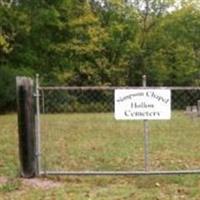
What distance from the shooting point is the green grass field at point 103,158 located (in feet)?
28.0

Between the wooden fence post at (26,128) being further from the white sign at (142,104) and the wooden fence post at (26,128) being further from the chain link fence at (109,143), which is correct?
the white sign at (142,104)

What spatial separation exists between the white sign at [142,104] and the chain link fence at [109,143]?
0.23 m

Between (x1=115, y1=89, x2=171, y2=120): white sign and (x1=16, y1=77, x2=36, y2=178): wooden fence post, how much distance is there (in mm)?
1375

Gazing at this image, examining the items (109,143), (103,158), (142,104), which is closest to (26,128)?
(142,104)

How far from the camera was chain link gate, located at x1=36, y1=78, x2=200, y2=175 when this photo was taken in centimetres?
1041

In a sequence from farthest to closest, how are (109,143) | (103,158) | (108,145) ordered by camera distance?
1. (109,143)
2. (108,145)
3. (103,158)

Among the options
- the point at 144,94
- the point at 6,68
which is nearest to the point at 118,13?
the point at 6,68

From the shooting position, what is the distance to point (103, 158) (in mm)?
11898

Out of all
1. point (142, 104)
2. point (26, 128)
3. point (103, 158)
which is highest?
Answer: point (142, 104)

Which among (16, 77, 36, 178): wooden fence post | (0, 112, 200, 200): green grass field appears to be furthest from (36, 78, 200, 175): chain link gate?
(16, 77, 36, 178): wooden fence post

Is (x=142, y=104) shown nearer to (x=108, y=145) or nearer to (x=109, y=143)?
(x=108, y=145)

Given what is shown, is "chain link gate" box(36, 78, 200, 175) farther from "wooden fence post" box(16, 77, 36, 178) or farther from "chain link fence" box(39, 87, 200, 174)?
"wooden fence post" box(16, 77, 36, 178)

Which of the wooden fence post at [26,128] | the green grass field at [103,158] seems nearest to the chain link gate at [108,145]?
the green grass field at [103,158]

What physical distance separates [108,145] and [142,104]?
189 inches
